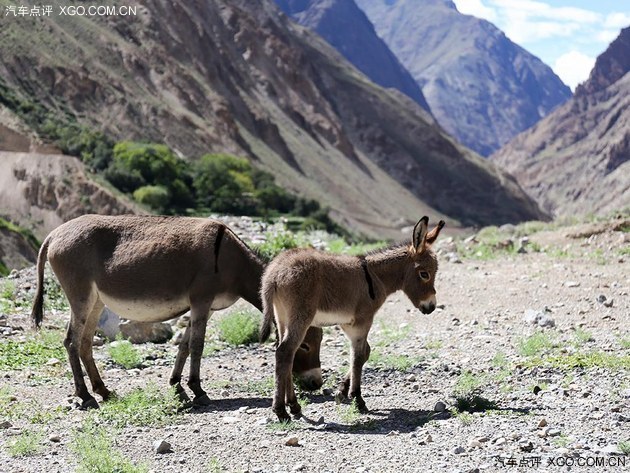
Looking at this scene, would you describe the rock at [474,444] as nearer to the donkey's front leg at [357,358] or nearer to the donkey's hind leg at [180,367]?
the donkey's front leg at [357,358]

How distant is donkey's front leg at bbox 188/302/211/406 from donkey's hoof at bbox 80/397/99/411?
3.50 ft

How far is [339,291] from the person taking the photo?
8922 mm

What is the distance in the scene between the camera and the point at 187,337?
10.0 metres

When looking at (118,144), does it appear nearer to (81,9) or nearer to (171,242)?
(81,9)

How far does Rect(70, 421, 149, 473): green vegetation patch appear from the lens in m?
6.81

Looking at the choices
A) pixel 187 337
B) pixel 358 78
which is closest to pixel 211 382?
pixel 187 337

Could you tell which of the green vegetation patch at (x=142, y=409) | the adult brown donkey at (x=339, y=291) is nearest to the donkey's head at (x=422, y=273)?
the adult brown donkey at (x=339, y=291)

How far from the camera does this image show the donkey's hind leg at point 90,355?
995 centimetres

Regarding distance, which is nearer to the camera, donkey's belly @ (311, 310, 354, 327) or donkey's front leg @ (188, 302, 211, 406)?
donkey's belly @ (311, 310, 354, 327)

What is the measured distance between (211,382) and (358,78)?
511ft

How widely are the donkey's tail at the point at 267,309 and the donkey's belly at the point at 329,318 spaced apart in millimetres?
497

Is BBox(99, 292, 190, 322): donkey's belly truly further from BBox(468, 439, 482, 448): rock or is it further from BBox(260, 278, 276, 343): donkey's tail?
BBox(468, 439, 482, 448): rock

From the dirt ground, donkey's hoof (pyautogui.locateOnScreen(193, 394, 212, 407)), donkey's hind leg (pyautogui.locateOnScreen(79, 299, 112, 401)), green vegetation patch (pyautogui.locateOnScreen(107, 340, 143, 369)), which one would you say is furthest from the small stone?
green vegetation patch (pyautogui.locateOnScreen(107, 340, 143, 369))

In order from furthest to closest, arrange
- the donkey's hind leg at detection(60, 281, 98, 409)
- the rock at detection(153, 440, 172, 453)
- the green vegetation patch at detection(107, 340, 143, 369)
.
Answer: the green vegetation patch at detection(107, 340, 143, 369)
the donkey's hind leg at detection(60, 281, 98, 409)
the rock at detection(153, 440, 172, 453)
